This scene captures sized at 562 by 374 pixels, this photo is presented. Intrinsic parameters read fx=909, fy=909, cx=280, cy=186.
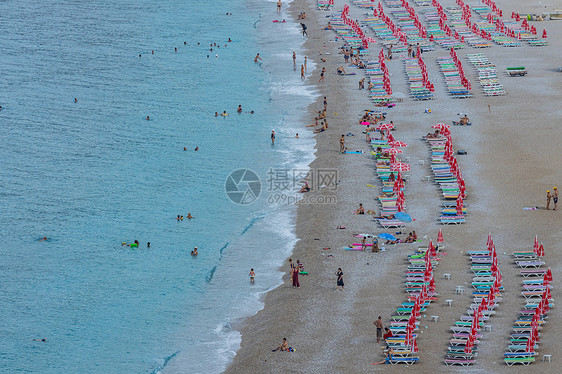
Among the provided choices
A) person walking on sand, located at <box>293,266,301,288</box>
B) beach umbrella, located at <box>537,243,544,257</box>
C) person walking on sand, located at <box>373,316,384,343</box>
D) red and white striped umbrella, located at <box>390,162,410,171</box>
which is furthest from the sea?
beach umbrella, located at <box>537,243,544,257</box>

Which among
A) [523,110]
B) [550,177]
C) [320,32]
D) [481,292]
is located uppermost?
[320,32]

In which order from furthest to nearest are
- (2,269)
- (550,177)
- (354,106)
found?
(354,106) < (550,177) < (2,269)

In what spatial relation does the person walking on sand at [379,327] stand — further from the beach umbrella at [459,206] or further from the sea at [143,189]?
the beach umbrella at [459,206]

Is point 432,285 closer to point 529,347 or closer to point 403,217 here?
point 529,347

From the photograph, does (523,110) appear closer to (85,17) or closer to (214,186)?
(214,186)

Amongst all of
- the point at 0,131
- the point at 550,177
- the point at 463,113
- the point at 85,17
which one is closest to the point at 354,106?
the point at 463,113

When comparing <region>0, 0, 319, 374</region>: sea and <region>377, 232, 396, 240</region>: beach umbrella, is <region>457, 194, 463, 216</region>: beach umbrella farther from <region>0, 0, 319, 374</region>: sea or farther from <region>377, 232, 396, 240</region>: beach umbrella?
<region>0, 0, 319, 374</region>: sea

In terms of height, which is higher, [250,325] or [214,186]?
[214,186]

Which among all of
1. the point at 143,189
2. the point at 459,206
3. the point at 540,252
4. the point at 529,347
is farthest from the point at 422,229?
the point at 143,189
